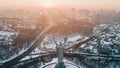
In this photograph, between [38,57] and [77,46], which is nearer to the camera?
[38,57]

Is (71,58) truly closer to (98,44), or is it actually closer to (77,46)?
(77,46)

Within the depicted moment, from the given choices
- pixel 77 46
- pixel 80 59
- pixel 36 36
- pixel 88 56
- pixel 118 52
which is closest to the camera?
pixel 80 59

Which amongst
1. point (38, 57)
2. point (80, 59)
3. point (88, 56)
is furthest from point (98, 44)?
point (38, 57)

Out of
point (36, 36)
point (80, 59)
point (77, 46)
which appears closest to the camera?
point (80, 59)

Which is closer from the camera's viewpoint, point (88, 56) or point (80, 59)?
point (80, 59)

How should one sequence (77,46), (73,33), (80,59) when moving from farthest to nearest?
(73,33), (77,46), (80,59)

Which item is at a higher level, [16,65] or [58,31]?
[58,31]

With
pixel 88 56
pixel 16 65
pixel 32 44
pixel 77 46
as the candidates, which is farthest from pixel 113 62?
pixel 32 44

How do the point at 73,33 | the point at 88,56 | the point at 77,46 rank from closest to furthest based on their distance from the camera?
the point at 88,56
the point at 77,46
the point at 73,33

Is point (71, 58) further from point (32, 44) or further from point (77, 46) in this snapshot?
point (32, 44)
